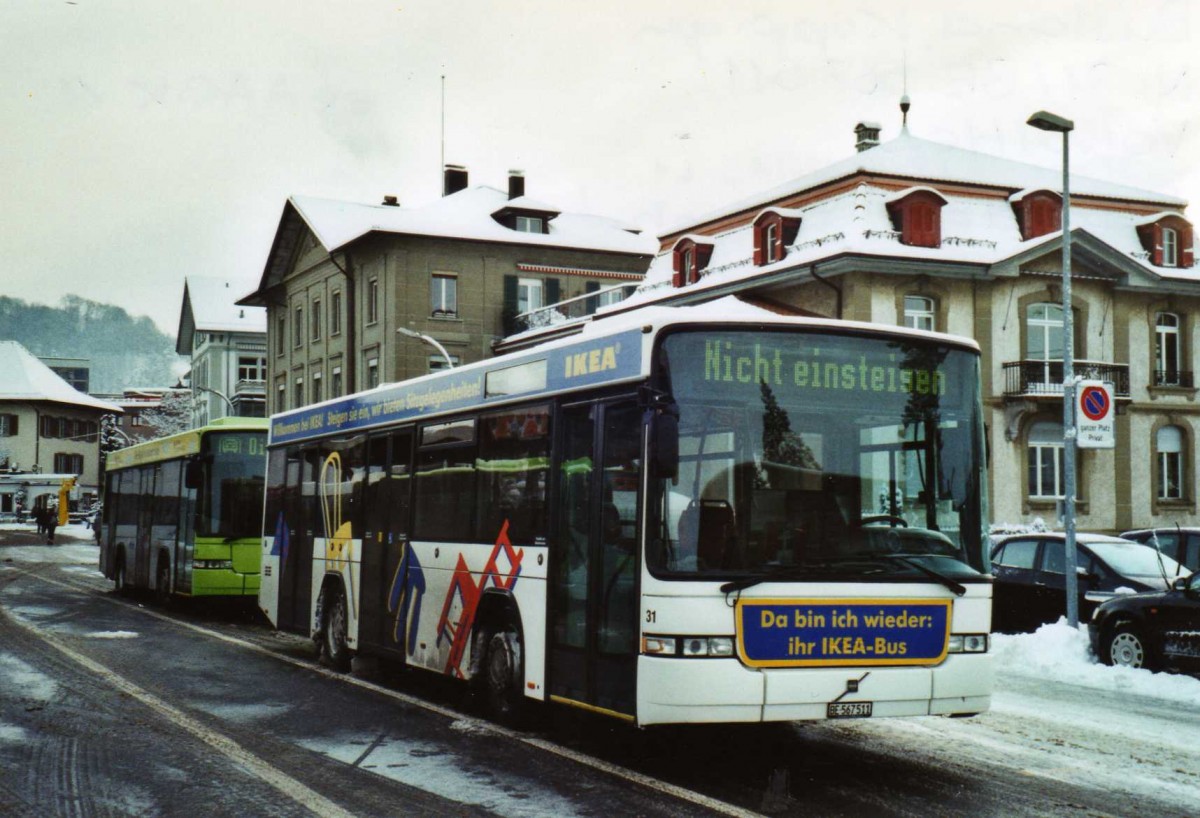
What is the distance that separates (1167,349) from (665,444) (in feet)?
125

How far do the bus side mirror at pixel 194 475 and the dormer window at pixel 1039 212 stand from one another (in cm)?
2575

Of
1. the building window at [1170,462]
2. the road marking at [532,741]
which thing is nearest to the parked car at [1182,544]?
the road marking at [532,741]

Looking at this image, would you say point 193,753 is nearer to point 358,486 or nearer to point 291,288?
point 358,486

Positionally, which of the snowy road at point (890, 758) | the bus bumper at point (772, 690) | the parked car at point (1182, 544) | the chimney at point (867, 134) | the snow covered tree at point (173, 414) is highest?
the chimney at point (867, 134)

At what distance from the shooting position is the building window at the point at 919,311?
1494 inches

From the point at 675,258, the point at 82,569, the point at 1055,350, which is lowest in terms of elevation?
the point at 82,569

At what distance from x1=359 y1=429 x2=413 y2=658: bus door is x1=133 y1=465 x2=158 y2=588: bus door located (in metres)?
11.8

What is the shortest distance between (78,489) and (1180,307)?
291 ft

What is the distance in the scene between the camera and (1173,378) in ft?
139

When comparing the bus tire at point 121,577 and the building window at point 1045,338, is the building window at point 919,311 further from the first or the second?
the bus tire at point 121,577

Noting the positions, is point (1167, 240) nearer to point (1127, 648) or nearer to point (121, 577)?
point (1127, 648)

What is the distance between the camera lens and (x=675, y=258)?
44375 millimetres

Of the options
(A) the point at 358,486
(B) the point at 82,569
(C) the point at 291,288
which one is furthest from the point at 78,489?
(A) the point at 358,486

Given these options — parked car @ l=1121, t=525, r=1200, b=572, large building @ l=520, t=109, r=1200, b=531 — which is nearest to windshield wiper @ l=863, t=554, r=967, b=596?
parked car @ l=1121, t=525, r=1200, b=572
